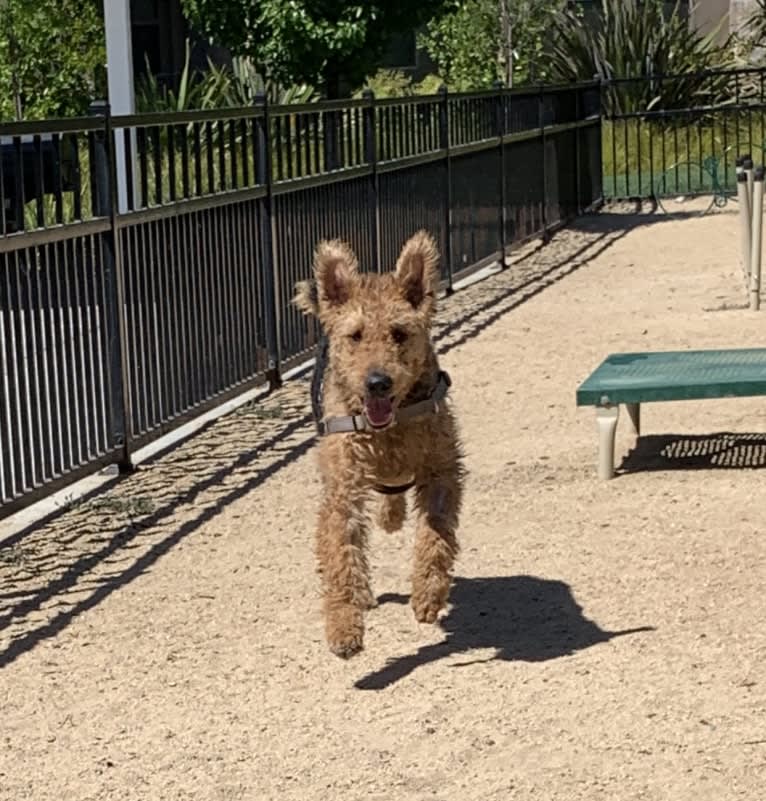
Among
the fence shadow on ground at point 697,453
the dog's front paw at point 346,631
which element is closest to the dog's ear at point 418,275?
the dog's front paw at point 346,631

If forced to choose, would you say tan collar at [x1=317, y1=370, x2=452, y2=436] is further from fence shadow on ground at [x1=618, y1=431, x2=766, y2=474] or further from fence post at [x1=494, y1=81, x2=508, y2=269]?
fence post at [x1=494, y1=81, x2=508, y2=269]

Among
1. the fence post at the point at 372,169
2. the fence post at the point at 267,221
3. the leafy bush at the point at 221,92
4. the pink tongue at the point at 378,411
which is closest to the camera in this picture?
A: the pink tongue at the point at 378,411

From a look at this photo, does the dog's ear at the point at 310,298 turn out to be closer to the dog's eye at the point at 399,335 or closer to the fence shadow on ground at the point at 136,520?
the dog's eye at the point at 399,335

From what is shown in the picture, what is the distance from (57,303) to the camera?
7.80m

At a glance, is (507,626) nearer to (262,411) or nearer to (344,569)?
(344,569)

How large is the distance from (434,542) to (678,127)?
2186cm

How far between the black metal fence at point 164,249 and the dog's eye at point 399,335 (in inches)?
85.8

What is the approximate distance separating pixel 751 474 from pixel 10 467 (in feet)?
9.62

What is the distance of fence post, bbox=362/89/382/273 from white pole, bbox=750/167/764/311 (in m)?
2.46

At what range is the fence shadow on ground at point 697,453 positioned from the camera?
844 cm

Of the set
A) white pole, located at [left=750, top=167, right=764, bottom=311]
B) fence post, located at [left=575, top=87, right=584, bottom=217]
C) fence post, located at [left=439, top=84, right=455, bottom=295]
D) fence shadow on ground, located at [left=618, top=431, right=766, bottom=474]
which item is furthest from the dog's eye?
fence post, located at [left=575, top=87, right=584, bottom=217]

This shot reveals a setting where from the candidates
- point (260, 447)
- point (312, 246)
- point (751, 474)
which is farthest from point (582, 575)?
point (312, 246)

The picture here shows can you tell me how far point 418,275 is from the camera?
5816 millimetres

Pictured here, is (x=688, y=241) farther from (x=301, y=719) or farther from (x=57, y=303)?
(x=301, y=719)
